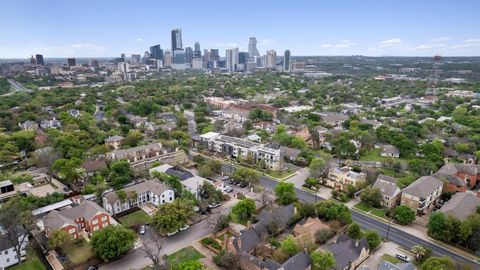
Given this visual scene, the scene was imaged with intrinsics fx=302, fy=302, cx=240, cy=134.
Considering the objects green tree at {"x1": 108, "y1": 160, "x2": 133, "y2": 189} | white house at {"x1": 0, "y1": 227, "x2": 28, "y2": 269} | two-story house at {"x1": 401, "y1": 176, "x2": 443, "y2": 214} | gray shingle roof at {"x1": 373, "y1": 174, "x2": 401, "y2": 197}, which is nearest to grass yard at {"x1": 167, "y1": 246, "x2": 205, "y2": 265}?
white house at {"x1": 0, "y1": 227, "x2": 28, "y2": 269}

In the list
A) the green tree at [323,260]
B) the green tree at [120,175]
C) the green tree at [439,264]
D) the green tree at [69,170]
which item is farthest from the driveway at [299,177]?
the green tree at [69,170]

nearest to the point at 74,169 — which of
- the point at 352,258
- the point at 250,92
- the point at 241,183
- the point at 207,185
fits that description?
the point at 207,185

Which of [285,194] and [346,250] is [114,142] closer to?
[285,194]

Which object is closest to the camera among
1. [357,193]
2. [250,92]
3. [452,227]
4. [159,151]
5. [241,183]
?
[452,227]

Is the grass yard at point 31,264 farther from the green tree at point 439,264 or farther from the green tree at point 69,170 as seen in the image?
the green tree at point 439,264

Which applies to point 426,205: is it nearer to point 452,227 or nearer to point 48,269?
point 452,227
